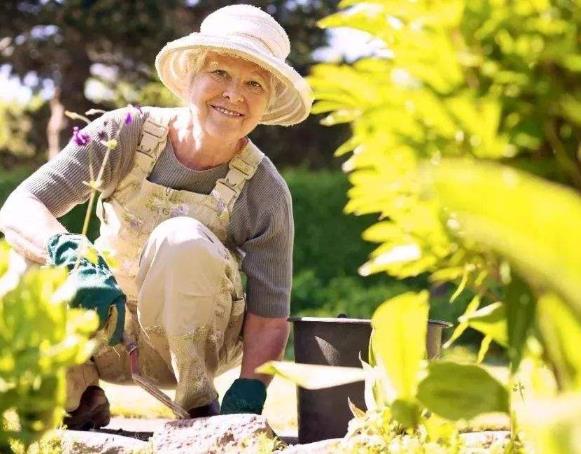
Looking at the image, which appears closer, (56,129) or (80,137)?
(80,137)

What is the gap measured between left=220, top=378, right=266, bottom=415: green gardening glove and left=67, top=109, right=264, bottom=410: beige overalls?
7 cm

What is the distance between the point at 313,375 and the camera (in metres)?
1.69

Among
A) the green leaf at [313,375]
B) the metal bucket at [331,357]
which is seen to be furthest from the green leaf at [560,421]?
the metal bucket at [331,357]

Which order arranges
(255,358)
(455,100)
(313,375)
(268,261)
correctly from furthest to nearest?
(268,261) → (255,358) → (313,375) → (455,100)

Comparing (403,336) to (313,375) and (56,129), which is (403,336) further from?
(56,129)

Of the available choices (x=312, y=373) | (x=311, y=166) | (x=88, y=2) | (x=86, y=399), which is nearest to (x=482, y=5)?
(x=312, y=373)

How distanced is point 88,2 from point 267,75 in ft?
37.7

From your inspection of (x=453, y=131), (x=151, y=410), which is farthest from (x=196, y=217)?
(x=453, y=131)

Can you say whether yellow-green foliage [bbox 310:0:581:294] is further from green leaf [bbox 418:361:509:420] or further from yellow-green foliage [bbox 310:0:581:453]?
green leaf [bbox 418:361:509:420]

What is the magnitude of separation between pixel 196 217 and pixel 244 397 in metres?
0.60

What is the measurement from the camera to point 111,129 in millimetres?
3209

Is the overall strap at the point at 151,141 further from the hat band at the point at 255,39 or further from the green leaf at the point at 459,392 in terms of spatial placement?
the green leaf at the point at 459,392

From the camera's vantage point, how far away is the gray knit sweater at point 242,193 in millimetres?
3213

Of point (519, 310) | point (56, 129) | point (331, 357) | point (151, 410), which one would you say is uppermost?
point (519, 310)
